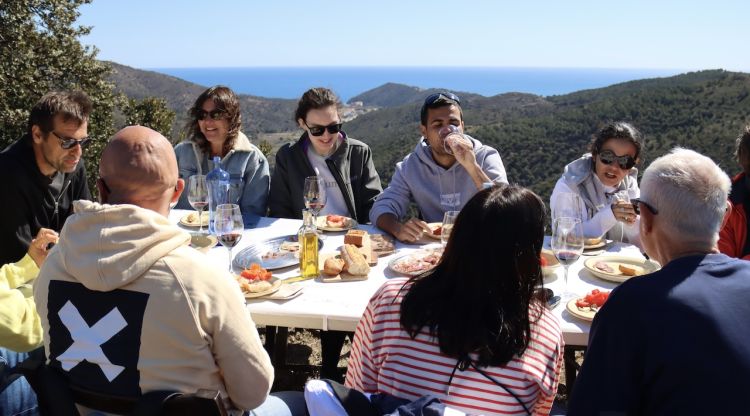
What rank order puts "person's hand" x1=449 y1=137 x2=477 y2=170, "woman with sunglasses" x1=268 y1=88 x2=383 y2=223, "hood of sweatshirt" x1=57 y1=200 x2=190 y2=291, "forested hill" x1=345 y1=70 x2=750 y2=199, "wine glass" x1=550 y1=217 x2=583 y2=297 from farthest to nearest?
"forested hill" x1=345 y1=70 x2=750 y2=199, "woman with sunglasses" x1=268 y1=88 x2=383 y2=223, "person's hand" x1=449 y1=137 x2=477 y2=170, "wine glass" x1=550 y1=217 x2=583 y2=297, "hood of sweatshirt" x1=57 y1=200 x2=190 y2=291

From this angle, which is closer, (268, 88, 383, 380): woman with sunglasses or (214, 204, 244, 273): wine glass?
(214, 204, 244, 273): wine glass

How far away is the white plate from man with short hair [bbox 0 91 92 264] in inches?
135

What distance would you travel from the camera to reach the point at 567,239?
255 centimetres

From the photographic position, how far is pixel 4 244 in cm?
364

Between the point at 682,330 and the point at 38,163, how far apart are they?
3.96 meters

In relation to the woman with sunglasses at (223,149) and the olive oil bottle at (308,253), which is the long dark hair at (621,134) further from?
the woman with sunglasses at (223,149)

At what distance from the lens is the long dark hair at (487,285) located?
1.77 meters

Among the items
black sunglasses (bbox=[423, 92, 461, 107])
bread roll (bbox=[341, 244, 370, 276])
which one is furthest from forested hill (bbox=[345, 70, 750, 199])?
bread roll (bbox=[341, 244, 370, 276])

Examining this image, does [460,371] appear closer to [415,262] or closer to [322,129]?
[415,262]

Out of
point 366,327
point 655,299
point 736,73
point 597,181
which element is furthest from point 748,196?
point 736,73

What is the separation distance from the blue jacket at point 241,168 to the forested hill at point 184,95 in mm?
67059

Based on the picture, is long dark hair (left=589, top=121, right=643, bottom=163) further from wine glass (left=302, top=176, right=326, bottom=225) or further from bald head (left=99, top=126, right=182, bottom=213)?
bald head (left=99, top=126, right=182, bottom=213)

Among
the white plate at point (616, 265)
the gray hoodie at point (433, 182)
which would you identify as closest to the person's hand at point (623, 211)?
the white plate at point (616, 265)

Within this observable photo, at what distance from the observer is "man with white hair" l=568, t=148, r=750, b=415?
1.50 meters
